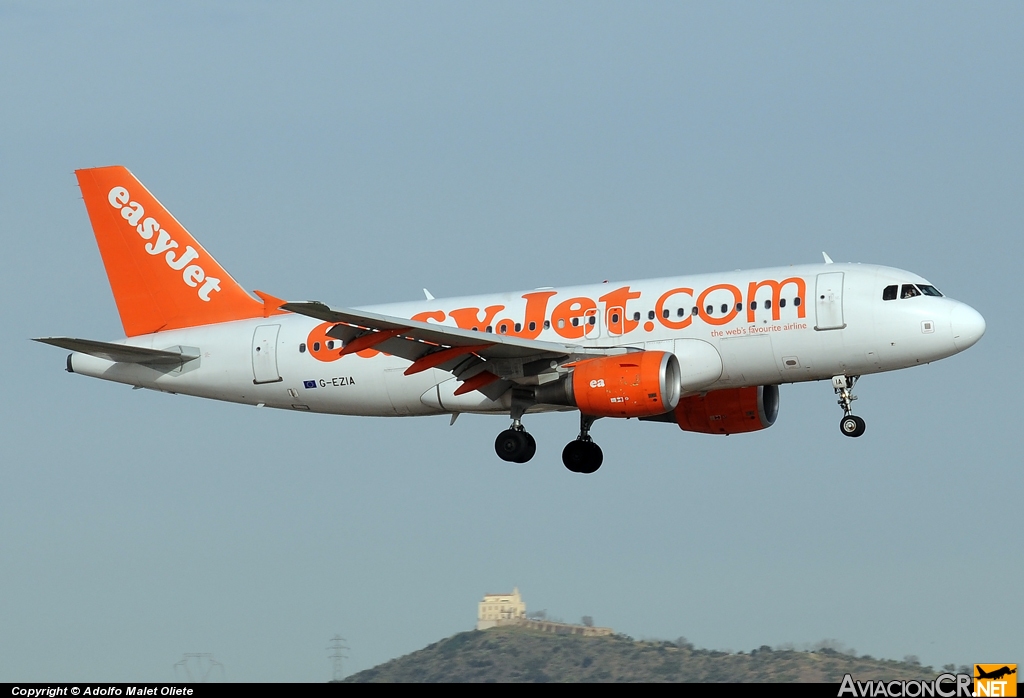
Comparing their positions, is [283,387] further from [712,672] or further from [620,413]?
[712,672]

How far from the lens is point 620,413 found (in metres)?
40.9

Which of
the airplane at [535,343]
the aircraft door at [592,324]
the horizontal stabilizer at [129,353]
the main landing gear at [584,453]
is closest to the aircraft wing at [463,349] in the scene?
the airplane at [535,343]

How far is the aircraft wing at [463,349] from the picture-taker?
39.0 meters

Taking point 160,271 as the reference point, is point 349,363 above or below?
below

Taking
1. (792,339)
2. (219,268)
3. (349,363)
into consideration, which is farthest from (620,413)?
(219,268)

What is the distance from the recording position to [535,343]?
4144 centimetres

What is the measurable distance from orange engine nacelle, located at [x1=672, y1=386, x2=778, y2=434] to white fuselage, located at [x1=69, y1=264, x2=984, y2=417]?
4197mm

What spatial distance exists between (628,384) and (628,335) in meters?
2.50

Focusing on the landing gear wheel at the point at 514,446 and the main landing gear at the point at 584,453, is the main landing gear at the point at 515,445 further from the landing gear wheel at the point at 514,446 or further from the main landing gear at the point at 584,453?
the main landing gear at the point at 584,453

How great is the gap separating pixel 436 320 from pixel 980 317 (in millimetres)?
15215

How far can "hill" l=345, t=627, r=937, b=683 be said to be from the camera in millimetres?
52875

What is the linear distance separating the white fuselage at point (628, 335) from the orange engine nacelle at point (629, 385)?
1357 millimetres

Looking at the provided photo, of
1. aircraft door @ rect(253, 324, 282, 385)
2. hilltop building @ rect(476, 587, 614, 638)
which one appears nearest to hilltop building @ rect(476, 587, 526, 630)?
hilltop building @ rect(476, 587, 614, 638)

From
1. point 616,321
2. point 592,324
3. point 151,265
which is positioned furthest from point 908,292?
point 151,265
